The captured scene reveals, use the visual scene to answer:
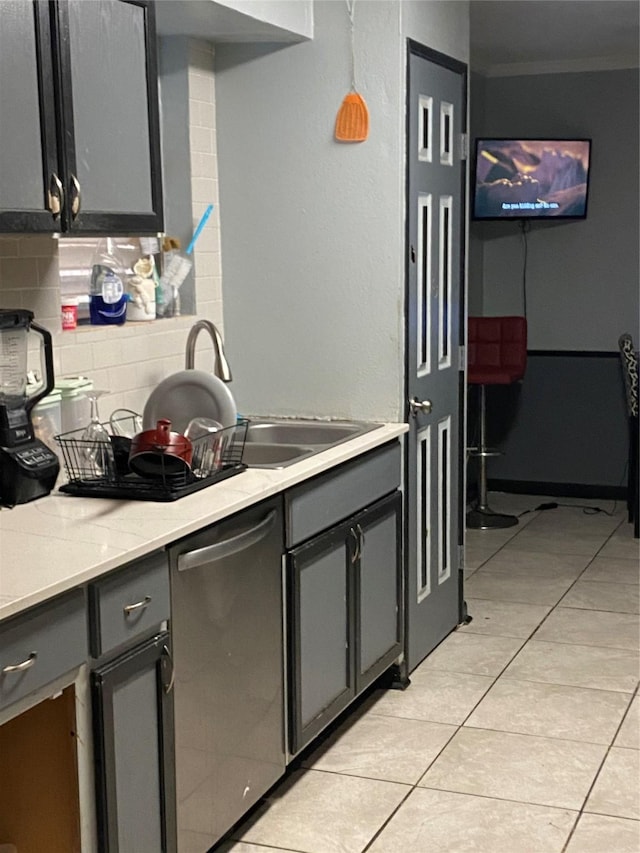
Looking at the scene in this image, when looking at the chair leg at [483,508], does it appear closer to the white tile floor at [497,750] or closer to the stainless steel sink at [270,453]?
the white tile floor at [497,750]

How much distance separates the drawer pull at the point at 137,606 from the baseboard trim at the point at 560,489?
16.2 ft

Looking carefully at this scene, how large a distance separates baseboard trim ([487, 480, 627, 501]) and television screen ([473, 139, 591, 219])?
1.60m

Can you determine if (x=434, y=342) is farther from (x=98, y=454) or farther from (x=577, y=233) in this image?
(x=577, y=233)

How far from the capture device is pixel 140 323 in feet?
11.8

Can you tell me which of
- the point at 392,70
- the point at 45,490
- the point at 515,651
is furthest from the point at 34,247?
the point at 515,651

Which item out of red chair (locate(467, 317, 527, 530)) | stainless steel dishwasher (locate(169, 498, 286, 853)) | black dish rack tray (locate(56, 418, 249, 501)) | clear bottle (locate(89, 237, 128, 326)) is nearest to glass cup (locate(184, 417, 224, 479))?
black dish rack tray (locate(56, 418, 249, 501))

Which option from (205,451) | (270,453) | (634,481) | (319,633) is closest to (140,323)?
(270,453)

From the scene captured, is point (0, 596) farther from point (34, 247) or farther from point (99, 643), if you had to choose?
point (34, 247)

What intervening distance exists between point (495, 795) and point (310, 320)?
1659 millimetres

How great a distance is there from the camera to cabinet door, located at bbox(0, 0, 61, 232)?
8.11ft

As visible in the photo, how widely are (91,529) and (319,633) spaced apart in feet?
3.34

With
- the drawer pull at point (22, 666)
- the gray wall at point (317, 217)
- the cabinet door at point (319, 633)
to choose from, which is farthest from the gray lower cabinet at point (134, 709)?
the gray wall at point (317, 217)

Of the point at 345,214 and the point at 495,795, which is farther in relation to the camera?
the point at 345,214

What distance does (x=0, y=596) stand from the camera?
2.02 meters
